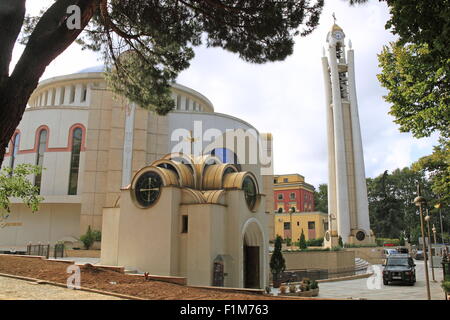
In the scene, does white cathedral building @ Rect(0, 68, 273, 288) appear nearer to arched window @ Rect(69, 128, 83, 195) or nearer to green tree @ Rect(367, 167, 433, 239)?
arched window @ Rect(69, 128, 83, 195)

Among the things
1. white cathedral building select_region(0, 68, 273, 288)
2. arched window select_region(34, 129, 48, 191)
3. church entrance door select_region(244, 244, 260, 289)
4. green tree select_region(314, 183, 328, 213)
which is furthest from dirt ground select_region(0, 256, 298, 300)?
green tree select_region(314, 183, 328, 213)

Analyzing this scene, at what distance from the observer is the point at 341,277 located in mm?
24766

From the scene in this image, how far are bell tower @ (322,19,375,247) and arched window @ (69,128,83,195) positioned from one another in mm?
29157

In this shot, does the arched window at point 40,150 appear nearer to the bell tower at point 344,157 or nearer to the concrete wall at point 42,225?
the concrete wall at point 42,225

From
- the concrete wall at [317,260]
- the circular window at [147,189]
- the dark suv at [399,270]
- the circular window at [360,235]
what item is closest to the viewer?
the circular window at [147,189]

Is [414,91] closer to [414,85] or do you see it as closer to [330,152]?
[414,85]

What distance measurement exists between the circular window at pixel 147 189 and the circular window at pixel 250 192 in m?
4.13

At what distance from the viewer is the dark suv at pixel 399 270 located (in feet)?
65.1

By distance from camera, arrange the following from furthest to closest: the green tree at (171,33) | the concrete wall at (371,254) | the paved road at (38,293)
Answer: the concrete wall at (371,254) < the green tree at (171,33) < the paved road at (38,293)

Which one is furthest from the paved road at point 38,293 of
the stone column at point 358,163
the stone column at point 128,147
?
the stone column at point 358,163

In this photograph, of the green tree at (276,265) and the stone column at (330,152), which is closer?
the green tree at (276,265)

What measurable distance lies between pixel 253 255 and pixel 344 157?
3157cm

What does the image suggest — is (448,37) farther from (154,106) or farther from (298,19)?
(154,106)
